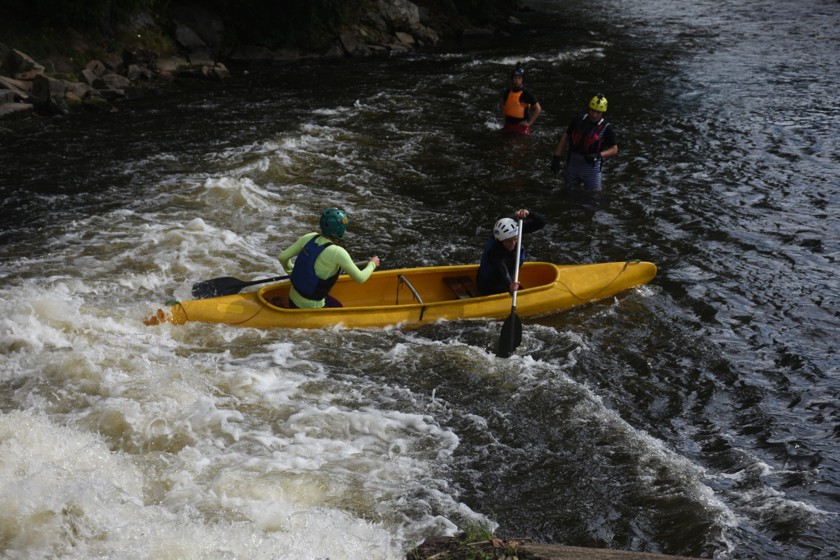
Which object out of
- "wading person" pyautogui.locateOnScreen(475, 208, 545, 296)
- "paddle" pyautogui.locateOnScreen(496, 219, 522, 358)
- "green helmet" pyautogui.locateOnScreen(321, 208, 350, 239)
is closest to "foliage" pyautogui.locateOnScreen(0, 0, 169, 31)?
"green helmet" pyautogui.locateOnScreen(321, 208, 350, 239)

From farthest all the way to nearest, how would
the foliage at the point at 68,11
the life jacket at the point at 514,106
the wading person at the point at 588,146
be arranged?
1. the foliage at the point at 68,11
2. the life jacket at the point at 514,106
3. the wading person at the point at 588,146

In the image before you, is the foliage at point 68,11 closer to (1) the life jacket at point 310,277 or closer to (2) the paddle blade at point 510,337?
(1) the life jacket at point 310,277

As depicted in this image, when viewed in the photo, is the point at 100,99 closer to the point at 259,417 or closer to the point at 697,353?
the point at 259,417

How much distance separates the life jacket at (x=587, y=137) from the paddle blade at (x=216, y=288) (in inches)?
223

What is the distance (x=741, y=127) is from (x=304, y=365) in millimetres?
12163

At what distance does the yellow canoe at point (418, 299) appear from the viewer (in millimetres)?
9094

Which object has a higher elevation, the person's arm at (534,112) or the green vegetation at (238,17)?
the green vegetation at (238,17)

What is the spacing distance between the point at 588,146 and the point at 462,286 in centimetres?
374

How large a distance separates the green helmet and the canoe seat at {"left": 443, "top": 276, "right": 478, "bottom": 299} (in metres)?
1.97

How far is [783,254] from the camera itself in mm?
11742

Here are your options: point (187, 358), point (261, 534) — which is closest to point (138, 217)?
point (187, 358)

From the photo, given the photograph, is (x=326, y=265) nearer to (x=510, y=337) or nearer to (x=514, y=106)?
(x=510, y=337)

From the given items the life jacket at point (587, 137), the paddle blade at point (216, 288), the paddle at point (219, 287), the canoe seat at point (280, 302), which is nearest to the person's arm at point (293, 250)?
the paddle at point (219, 287)

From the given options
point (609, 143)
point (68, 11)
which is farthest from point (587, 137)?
point (68, 11)
